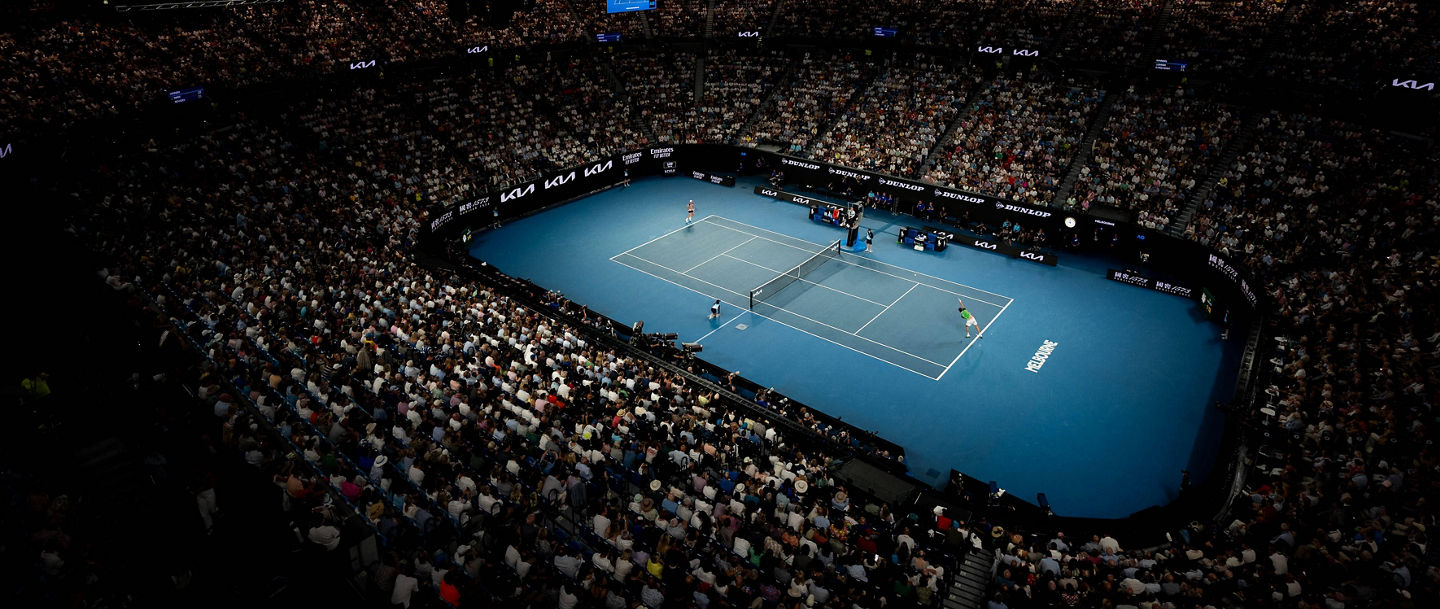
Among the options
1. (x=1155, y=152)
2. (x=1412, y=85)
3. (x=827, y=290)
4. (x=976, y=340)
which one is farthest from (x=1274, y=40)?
(x=827, y=290)

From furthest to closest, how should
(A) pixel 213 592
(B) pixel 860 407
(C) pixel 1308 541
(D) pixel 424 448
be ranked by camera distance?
(B) pixel 860 407 → (D) pixel 424 448 → (C) pixel 1308 541 → (A) pixel 213 592

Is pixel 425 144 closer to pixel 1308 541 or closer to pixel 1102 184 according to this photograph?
→ pixel 1102 184

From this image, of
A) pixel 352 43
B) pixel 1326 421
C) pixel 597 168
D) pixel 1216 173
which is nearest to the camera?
pixel 1326 421

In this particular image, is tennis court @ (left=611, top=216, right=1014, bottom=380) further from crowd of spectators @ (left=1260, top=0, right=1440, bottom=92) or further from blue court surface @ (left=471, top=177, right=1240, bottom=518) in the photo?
crowd of spectators @ (left=1260, top=0, right=1440, bottom=92)

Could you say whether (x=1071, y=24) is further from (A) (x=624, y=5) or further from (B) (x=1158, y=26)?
(A) (x=624, y=5)

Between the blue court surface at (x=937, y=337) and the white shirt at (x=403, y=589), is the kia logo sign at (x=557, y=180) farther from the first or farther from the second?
the white shirt at (x=403, y=589)

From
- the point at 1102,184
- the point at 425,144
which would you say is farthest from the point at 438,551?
the point at 1102,184
